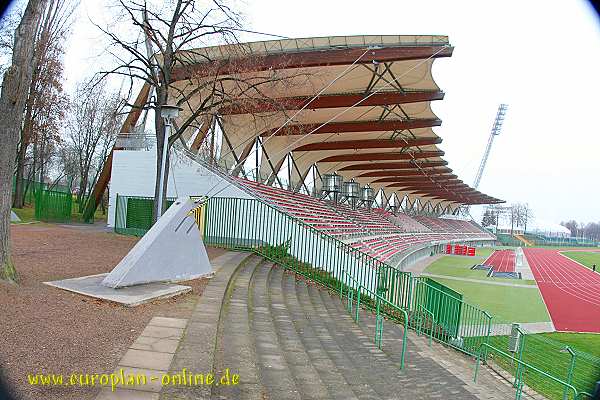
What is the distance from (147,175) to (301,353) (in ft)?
64.6

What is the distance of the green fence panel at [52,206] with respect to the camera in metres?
25.7

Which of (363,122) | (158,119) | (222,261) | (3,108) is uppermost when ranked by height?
(363,122)

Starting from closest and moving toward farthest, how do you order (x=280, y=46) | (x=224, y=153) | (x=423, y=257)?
(x=280, y=46), (x=224, y=153), (x=423, y=257)

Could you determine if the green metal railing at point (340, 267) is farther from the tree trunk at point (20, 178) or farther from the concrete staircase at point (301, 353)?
the tree trunk at point (20, 178)

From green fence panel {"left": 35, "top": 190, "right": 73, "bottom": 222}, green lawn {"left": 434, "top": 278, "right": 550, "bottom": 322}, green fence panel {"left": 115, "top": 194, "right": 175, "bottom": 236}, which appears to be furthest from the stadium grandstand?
green lawn {"left": 434, "top": 278, "right": 550, "bottom": 322}

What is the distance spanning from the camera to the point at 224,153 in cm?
3122

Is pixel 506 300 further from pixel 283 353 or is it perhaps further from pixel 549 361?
pixel 283 353

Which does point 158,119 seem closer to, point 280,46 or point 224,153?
point 280,46

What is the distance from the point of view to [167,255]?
9078 millimetres

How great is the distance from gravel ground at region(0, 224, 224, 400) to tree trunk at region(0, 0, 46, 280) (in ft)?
2.11

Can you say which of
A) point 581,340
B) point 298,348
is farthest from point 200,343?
point 581,340

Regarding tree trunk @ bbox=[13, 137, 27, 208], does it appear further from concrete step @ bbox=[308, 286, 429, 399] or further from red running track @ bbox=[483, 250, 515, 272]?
red running track @ bbox=[483, 250, 515, 272]

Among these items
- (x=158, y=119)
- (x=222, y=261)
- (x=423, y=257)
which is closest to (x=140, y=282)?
(x=222, y=261)

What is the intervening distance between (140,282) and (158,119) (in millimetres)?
10333
